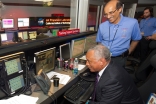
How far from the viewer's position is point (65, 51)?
2150mm

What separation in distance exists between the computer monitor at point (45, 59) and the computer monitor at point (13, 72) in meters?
0.22

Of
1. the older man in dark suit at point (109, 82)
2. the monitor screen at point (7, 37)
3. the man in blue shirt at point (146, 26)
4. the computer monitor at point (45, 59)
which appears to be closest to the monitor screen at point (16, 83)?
the computer monitor at point (45, 59)

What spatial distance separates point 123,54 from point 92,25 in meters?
1.75

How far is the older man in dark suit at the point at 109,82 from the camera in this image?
1187 mm

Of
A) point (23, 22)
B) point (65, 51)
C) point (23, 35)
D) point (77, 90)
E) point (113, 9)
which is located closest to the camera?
point (77, 90)

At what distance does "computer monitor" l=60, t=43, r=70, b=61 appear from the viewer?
206 cm

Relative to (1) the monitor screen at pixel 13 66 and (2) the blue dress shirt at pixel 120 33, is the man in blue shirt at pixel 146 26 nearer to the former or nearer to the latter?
(2) the blue dress shirt at pixel 120 33

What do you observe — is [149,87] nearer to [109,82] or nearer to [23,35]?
[109,82]

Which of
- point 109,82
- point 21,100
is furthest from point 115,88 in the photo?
point 21,100

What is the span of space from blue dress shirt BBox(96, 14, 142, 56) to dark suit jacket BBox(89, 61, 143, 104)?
0.81 m

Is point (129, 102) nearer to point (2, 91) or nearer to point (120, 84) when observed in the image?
point (120, 84)

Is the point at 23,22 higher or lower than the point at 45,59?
higher

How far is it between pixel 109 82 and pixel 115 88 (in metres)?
0.07

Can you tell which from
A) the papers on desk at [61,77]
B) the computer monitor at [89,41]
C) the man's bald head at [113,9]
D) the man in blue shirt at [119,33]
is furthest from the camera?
the computer monitor at [89,41]
